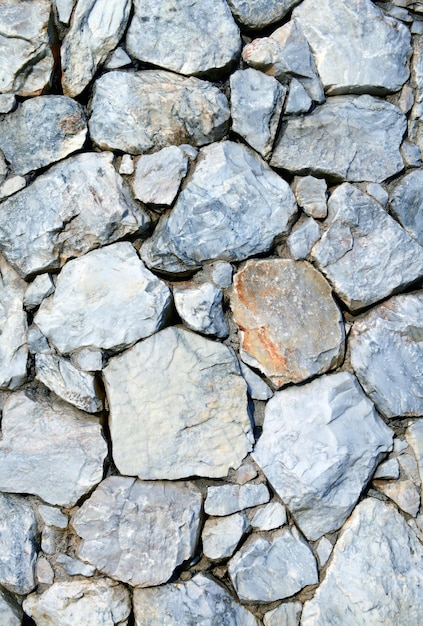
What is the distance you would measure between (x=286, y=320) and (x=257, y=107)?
0.61 meters

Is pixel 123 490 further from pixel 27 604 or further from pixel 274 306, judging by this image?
pixel 274 306

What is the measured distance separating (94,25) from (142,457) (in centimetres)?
123

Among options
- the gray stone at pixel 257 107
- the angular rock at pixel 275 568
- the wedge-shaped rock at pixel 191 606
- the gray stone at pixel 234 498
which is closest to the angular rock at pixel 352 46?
the gray stone at pixel 257 107

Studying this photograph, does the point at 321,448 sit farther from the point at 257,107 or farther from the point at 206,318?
the point at 257,107

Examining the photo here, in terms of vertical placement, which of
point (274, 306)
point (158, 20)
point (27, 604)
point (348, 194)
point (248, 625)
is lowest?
point (248, 625)

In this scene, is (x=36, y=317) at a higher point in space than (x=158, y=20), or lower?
lower

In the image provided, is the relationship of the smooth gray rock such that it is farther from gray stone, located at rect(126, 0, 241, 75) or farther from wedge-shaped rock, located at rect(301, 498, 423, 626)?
gray stone, located at rect(126, 0, 241, 75)

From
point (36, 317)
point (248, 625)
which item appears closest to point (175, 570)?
point (248, 625)

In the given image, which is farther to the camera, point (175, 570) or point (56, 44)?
point (56, 44)

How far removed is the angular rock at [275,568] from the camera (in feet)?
5.62

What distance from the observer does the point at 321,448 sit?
1.73 m

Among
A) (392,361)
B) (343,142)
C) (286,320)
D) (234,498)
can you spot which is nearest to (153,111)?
(343,142)

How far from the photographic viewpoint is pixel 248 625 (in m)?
1.73

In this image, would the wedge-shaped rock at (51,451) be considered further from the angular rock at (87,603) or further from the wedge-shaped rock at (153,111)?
the wedge-shaped rock at (153,111)
